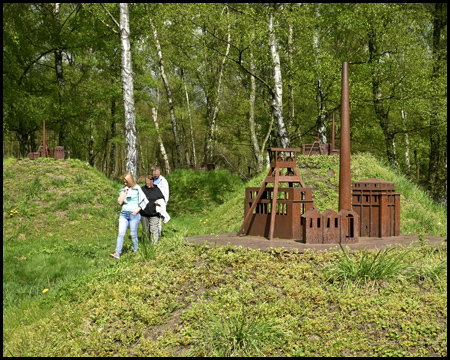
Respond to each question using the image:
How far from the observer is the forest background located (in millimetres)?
14641

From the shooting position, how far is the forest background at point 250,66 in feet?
48.0

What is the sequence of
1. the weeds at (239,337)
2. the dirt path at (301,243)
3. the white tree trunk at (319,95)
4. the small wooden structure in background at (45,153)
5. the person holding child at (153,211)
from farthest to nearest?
the small wooden structure in background at (45,153) → the white tree trunk at (319,95) → the person holding child at (153,211) → the dirt path at (301,243) → the weeds at (239,337)

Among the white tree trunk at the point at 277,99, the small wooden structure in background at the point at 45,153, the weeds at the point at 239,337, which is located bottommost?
the weeds at the point at 239,337

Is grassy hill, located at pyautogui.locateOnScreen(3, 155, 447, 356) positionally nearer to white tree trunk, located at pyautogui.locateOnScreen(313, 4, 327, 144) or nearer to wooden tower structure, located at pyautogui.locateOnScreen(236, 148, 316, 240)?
wooden tower structure, located at pyautogui.locateOnScreen(236, 148, 316, 240)

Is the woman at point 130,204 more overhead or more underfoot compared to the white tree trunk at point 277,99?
more underfoot

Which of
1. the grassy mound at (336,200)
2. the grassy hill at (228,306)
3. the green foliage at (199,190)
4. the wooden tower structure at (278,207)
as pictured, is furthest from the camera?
the green foliage at (199,190)

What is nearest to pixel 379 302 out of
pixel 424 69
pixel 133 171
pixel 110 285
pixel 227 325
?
pixel 227 325

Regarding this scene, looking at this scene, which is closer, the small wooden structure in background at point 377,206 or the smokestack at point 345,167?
the smokestack at point 345,167

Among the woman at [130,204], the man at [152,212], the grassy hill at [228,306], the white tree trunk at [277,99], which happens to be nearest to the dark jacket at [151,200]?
the man at [152,212]

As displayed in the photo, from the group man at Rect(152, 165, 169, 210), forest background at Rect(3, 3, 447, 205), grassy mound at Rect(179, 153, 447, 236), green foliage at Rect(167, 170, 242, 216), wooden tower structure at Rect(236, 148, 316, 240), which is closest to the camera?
wooden tower structure at Rect(236, 148, 316, 240)

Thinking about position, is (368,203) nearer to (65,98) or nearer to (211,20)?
(211,20)

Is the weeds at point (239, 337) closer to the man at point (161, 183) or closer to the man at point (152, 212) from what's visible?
the man at point (152, 212)

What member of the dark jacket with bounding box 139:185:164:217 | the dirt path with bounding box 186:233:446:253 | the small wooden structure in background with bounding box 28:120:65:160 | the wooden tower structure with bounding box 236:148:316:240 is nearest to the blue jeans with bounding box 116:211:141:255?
the dark jacket with bounding box 139:185:164:217

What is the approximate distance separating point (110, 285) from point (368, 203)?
4505 millimetres
